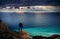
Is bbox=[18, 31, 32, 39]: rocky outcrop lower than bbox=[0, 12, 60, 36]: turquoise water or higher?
lower

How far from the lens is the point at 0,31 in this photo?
7.00ft

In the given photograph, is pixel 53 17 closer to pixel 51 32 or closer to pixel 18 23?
pixel 51 32

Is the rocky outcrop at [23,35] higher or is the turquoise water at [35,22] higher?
the turquoise water at [35,22]

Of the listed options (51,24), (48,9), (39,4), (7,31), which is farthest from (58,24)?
(7,31)

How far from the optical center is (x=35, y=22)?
2.15 m

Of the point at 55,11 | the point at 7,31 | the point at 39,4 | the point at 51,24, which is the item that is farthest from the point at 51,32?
the point at 7,31

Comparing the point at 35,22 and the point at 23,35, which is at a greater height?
the point at 35,22

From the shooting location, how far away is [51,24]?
2123mm

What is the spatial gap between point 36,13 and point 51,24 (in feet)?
0.95

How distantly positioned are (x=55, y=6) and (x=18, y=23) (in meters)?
0.63

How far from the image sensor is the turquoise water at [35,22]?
2.10 m

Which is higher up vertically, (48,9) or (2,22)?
(48,9)

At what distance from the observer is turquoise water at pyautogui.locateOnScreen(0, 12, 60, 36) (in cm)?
210

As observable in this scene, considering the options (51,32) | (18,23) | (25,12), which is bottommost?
(51,32)
